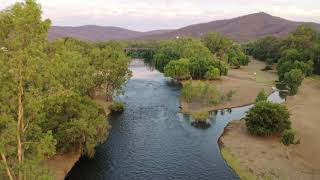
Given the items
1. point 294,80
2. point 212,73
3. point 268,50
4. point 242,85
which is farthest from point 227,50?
point 294,80

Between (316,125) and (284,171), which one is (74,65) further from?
(316,125)

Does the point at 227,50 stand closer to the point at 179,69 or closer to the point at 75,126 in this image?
the point at 179,69

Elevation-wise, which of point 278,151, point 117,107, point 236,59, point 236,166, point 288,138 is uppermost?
point 236,59

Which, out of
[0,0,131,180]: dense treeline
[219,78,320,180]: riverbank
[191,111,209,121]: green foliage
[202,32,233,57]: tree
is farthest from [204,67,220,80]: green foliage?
[0,0,131,180]: dense treeline

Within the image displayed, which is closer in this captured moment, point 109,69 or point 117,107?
point 117,107

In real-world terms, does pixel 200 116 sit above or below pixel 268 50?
below

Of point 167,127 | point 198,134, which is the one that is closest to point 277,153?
point 198,134

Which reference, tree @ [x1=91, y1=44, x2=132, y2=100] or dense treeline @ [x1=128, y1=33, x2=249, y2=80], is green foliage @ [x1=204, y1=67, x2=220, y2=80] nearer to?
dense treeline @ [x1=128, y1=33, x2=249, y2=80]
